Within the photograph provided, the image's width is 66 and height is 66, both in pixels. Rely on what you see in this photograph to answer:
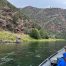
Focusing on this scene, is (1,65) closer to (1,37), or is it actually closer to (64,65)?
(64,65)

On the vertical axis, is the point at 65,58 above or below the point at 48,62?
above

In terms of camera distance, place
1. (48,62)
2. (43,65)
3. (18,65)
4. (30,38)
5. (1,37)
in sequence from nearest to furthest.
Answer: (43,65) < (48,62) < (18,65) < (1,37) < (30,38)

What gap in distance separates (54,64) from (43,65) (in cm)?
141

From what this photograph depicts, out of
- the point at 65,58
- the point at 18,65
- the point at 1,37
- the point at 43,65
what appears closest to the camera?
the point at 65,58

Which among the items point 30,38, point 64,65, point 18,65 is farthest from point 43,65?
point 30,38

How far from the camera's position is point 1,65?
43.4 metres

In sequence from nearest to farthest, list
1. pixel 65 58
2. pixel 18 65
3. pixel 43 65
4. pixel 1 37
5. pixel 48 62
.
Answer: pixel 65 58
pixel 43 65
pixel 48 62
pixel 18 65
pixel 1 37

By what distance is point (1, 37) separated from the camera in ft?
556

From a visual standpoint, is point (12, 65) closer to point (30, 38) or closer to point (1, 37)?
point (1, 37)

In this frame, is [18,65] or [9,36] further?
[9,36]

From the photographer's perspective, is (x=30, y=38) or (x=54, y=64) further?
(x=30, y=38)

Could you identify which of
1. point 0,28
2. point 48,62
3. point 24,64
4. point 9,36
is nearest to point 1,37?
point 9,36

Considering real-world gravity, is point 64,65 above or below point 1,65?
above

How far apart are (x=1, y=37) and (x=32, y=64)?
127 m
